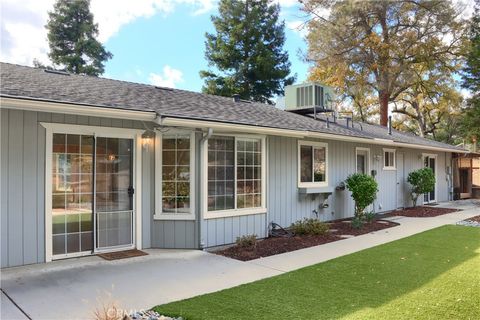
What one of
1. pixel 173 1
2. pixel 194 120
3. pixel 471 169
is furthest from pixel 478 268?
pixel 471 169

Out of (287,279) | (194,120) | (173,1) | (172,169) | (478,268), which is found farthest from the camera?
(173,1)

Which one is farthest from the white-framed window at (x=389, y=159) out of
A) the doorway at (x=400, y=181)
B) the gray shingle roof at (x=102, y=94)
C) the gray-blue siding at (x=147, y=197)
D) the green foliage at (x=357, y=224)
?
the gray shingle roof at (x=102, y=94)

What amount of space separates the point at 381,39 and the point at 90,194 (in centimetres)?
2023

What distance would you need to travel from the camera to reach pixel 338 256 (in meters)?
6.93

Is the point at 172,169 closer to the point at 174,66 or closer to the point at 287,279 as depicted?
the point at 287,279

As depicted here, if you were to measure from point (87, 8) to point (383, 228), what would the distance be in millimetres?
27876

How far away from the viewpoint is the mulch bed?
7.06 m

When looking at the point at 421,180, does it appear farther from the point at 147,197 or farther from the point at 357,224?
the point at 147,197

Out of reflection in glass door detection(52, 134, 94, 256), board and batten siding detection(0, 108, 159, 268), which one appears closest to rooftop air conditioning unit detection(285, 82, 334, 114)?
reflection in glass door detection(52, 134, 94, 256)

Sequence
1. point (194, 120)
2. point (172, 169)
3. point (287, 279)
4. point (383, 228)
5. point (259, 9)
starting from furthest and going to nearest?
point (259, 9), point (383, 228), point (172, 169), point (194, 120), point (287, 279)

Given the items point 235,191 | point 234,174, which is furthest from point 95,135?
point 235,191

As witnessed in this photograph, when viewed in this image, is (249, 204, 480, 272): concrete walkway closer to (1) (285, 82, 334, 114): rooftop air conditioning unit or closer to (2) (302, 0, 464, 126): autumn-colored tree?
(1) (285, 82, 334, 114): rooftop air conditioning unit

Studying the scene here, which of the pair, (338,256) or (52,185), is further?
(338,256)

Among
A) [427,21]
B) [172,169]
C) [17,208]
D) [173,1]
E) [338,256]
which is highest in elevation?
[427,21]
